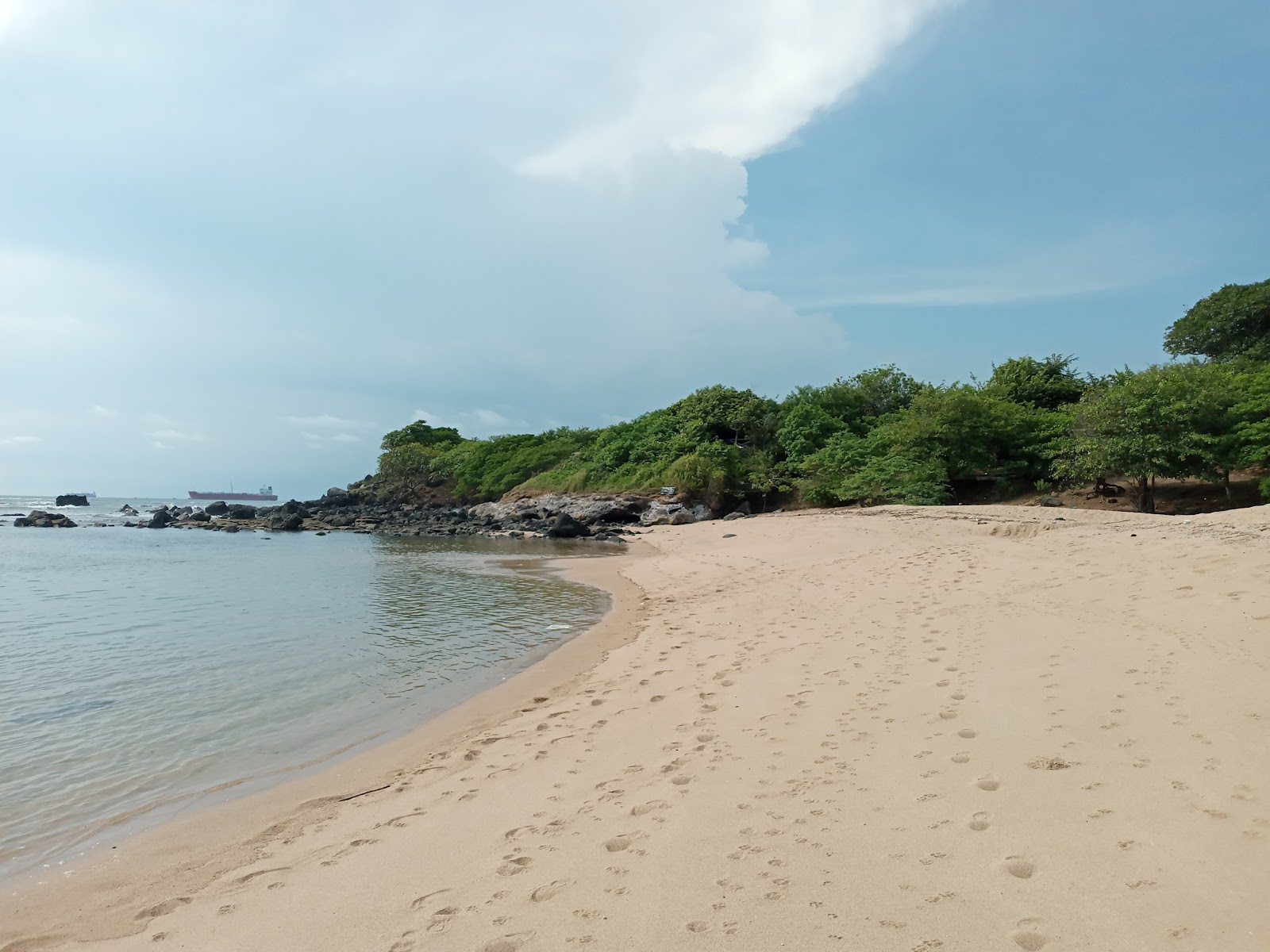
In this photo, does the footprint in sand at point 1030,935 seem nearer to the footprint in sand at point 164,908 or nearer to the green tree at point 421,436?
the footprint in sand at point 164,908

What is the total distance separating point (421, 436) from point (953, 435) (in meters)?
61.1

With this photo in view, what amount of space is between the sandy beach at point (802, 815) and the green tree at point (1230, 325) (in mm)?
37382

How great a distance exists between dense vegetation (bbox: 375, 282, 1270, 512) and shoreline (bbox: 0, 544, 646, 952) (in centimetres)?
2409

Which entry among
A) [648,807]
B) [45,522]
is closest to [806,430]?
[648,807]

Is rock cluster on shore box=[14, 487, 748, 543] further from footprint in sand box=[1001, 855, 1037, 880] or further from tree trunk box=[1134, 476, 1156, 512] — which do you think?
footprint in sand box=[1001, 855, 1037, 880]

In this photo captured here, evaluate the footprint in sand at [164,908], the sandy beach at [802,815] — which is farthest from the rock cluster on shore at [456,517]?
the footprint in sand at [164,908]

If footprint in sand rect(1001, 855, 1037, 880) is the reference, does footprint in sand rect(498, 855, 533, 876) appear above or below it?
below

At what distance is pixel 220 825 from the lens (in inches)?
193

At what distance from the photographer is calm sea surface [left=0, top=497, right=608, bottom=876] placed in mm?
5668

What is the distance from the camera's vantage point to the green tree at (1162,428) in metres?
21.8

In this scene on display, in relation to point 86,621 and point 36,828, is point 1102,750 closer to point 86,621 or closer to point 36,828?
point 36,828

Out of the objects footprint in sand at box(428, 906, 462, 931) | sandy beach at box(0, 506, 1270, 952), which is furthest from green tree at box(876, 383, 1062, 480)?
footprint in sand at box(428, 906, 462, 931)

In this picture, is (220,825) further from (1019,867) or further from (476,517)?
(476,517)

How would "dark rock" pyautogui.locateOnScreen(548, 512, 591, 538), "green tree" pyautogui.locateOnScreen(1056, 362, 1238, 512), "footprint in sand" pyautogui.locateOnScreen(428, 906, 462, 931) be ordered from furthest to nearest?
1. "dark rock" pyautogui.locateOnScreen(548, 512, 591, 538)
2. "green tree" pyautogui.locateOnScreen(1056, 362, 1238, 512)
3. "footprint in sand" pyautogui.locateOnScreen(428, 906, 462, 931)
